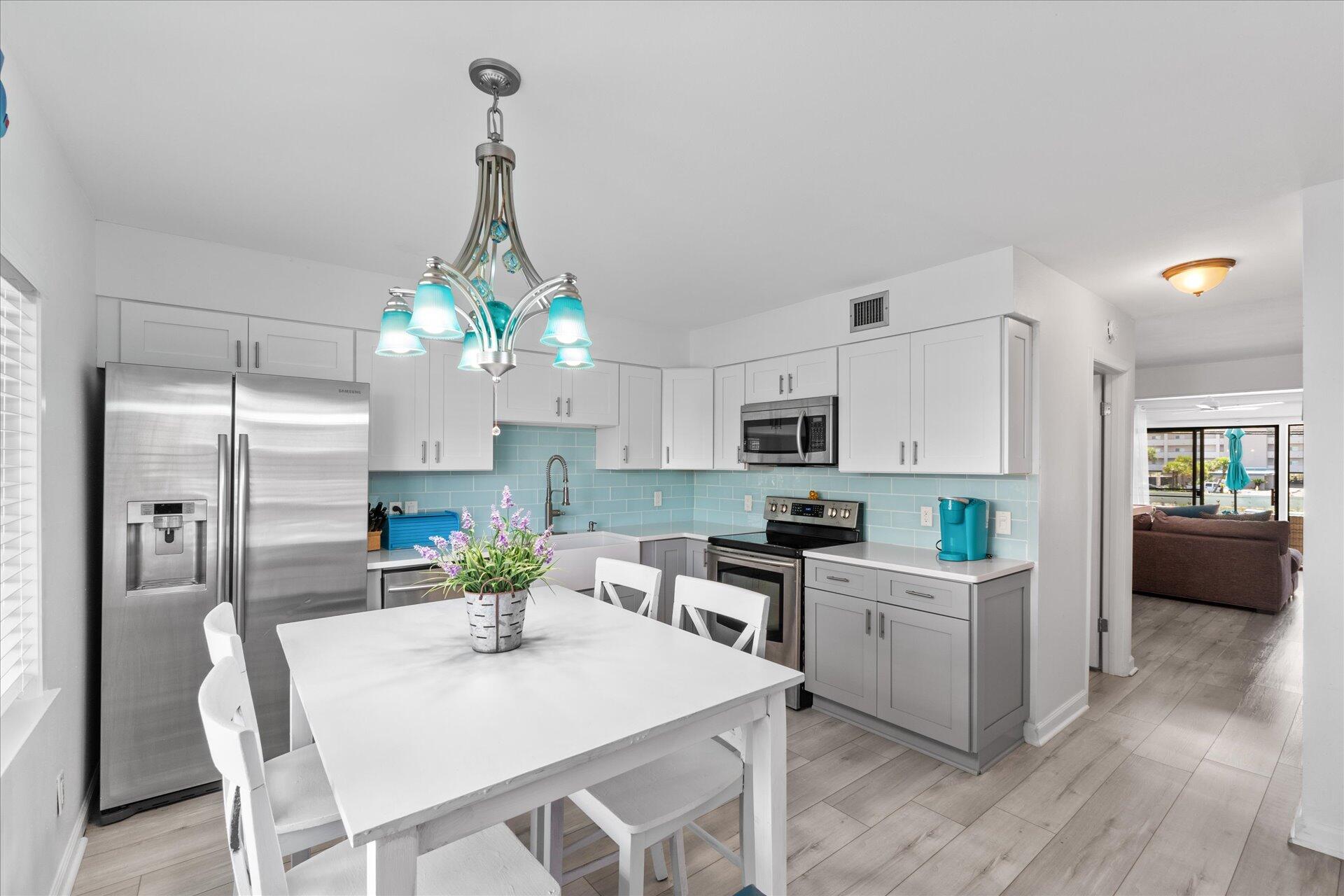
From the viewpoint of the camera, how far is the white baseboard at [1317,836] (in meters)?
2.26

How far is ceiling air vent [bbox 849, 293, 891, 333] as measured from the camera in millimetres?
3521

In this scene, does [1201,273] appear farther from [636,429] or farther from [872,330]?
[636,429]

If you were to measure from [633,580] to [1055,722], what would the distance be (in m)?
2.40

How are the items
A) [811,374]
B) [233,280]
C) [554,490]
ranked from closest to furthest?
[233,280] < [811,374] < [554,490]

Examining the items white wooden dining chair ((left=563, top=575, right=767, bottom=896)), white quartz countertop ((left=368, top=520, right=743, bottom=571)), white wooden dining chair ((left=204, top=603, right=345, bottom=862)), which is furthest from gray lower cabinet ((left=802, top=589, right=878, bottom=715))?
white wooden dining chair ((left=204, top=603, right=345, bottom=862))

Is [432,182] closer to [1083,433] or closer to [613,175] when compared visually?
[613,175]

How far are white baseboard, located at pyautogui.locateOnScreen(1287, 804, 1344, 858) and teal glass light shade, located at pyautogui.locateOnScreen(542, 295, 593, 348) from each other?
10.1 ft

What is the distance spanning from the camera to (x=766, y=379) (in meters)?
4.22

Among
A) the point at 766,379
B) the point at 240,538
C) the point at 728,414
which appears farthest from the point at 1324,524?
the point at 240,538

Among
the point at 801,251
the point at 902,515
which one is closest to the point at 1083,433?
the point at 902,515

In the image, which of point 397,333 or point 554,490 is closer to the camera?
point 397,333

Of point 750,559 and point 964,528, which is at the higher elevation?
point 964,528

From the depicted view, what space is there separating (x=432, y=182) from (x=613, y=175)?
67cm

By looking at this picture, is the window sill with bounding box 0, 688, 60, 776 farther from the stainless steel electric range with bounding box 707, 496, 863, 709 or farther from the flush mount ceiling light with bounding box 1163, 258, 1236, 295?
the flush mount ceiling light with bounding box 1163, 258, 1236, 295
